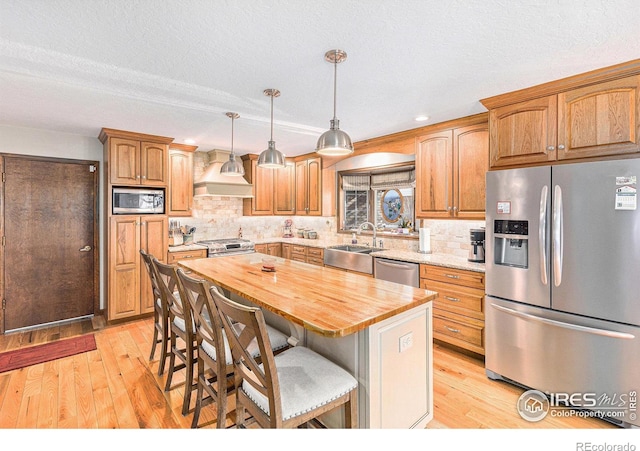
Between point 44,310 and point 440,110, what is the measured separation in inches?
203

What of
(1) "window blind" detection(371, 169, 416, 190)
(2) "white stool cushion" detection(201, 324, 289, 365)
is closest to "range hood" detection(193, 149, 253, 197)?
(1) "window blind" detection(371, 169, 416, 190)

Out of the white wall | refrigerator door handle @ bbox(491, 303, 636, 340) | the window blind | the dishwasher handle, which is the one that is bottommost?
refrigerator door handle @ bbox(491, 303, 636, 340)

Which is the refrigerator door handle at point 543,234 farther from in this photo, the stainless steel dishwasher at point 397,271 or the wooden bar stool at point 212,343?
the wooden bar stool at point 212,343

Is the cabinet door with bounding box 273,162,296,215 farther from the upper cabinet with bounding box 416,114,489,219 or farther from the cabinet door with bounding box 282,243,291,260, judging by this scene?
the upper cabinet with bounding box 416,114,489,219

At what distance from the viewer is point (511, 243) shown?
256cm

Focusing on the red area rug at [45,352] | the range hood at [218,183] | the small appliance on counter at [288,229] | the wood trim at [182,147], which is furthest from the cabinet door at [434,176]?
the red area rug at [45,352]

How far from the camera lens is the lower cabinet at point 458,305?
9.65 feet

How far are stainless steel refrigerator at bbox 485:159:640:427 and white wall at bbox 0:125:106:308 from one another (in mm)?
4649

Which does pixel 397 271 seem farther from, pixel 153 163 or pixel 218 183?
pixel 153 163

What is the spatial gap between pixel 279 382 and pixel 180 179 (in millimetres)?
3915

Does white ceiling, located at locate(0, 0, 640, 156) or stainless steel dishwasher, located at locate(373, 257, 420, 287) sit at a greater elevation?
white ceiling, located at locate(0, 0, 640, 156)

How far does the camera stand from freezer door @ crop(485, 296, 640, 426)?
206cm

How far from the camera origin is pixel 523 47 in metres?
1.97
